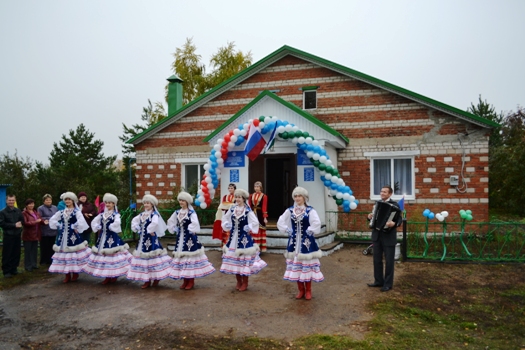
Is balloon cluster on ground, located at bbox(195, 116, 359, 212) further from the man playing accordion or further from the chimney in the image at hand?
the chimney

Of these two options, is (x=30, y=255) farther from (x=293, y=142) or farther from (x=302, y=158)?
(x=302, y=158)

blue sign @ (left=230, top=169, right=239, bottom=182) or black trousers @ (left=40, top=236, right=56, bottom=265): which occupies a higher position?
blue sign @ (left=230, top=169, right=239, bottom=182)

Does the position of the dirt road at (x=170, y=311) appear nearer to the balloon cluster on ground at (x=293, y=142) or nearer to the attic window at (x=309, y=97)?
the balloon cluster on ground at (x=293, y=142)

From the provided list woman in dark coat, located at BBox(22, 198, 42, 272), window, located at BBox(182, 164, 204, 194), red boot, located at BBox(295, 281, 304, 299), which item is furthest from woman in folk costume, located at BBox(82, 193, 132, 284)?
window, located at BBox(182, 164, 204, 194)

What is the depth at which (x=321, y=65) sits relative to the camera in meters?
15.1

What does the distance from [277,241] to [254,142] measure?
Result: 289 cm

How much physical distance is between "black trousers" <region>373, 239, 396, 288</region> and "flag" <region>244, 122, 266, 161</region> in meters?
5.18

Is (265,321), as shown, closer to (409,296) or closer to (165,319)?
(165,319)

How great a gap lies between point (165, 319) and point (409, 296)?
425 cm

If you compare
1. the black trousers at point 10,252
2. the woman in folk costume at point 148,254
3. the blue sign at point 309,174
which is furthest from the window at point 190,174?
the woman in folk costume at point 148,254

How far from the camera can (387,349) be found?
5.21 m

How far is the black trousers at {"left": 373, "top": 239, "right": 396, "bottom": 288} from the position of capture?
7.95m

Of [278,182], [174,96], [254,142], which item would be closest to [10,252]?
[254,142]

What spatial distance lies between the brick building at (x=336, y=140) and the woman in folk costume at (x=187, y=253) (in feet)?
16.2
